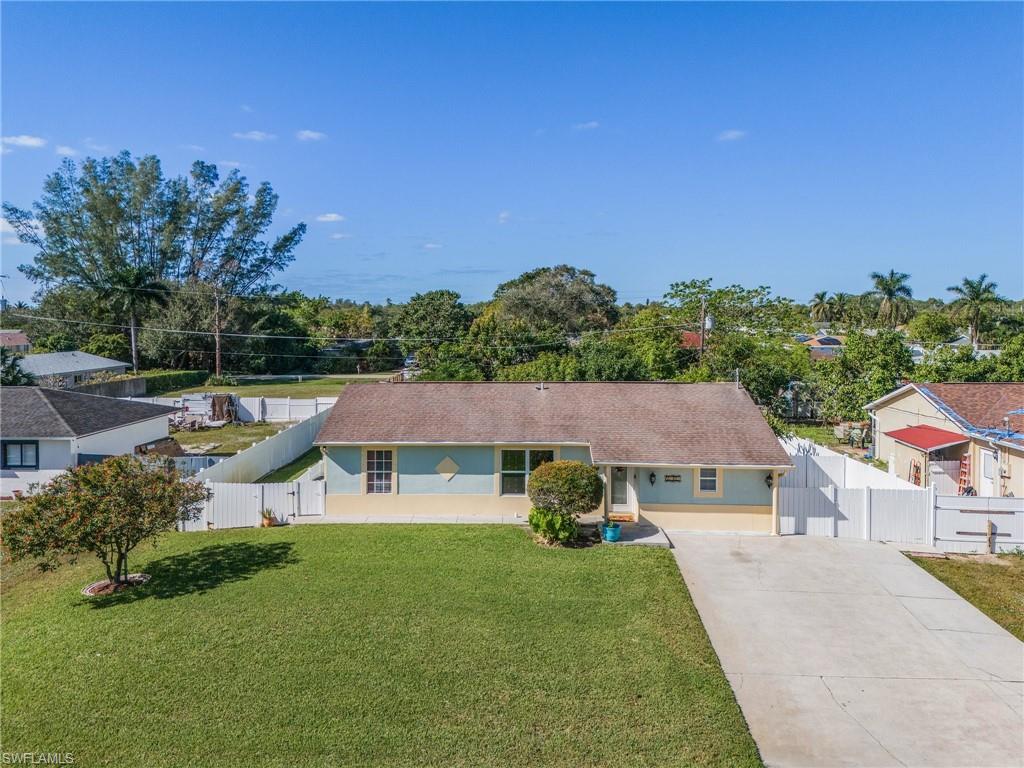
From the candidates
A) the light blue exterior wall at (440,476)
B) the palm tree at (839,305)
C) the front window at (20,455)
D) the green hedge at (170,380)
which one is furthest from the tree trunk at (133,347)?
the palm tree at (839,305)

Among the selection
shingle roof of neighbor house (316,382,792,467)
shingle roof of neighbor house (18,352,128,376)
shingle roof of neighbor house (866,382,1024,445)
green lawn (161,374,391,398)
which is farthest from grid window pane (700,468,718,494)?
shingle roof of neighbor house (18,352,128,376)

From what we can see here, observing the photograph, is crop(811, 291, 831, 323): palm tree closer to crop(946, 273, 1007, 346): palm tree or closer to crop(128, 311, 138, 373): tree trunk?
crop(946, 273, 1007, 346): palm tree

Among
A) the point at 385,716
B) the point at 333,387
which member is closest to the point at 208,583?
the point at 385,716

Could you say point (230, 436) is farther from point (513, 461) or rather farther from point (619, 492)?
point (619, 492)

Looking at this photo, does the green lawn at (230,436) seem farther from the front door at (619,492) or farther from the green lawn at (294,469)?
the front door at (619,492)

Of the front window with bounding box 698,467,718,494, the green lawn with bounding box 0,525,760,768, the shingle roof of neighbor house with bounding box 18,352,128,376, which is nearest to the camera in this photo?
the green lawn with bounding box 0,525,760,768

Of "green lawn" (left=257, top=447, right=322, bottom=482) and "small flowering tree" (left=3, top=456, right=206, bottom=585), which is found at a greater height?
"small flowering tree" (left=3, top=456, right=206, bottom=585)

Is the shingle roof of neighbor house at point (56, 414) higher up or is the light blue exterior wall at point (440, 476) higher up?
the shingle roof of neighbor house at point (56, 414)
